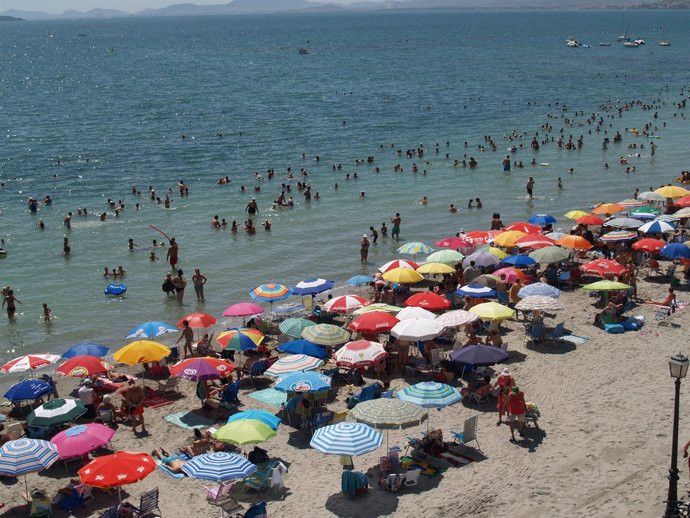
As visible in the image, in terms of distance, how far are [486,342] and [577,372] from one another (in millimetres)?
2339

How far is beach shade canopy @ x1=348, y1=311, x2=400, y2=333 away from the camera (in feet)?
63.8

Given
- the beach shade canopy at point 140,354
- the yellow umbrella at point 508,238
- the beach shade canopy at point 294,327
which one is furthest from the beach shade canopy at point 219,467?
the yellow umbrella at point 508,238

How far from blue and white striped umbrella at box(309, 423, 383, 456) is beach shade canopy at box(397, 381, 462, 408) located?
158cm

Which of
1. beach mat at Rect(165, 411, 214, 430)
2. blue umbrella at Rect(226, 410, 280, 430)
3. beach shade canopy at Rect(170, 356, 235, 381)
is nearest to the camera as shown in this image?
blue umbrella at Rect(226, 410, 280, 430)

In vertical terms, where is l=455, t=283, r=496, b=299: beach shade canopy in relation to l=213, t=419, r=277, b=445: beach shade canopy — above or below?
below

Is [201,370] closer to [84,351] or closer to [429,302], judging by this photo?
[84,351]

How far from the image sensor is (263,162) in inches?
1918

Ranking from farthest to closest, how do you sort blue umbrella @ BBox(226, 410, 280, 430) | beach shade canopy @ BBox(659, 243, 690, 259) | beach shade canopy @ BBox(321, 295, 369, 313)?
beach shade canopy @ BBox(659, 243, 690, 259), beach shade canopy @ BBox(321, 295, 369, 313), blue umbrella @ BBox(226, 410, 280, 430)

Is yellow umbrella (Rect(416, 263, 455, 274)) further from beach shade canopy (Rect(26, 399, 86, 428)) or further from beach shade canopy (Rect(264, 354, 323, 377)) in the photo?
beach shade canopy (Rect(26, 399, 86, 428))

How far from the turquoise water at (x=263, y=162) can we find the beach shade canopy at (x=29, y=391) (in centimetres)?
593

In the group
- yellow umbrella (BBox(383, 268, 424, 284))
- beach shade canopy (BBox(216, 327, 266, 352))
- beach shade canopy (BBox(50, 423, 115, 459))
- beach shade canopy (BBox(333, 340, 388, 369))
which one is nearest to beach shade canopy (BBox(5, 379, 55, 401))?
beach shade canopy (BBox(50, 423, 115, 459))

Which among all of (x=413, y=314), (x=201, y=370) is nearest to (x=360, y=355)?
(x=413, y=314)

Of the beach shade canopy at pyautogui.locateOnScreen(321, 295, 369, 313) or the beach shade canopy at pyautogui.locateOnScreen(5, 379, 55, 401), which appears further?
the beach shade canopy at pyautogui.locateOnScreen(321, 295, 369, 313)

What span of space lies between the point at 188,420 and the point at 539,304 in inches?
358
